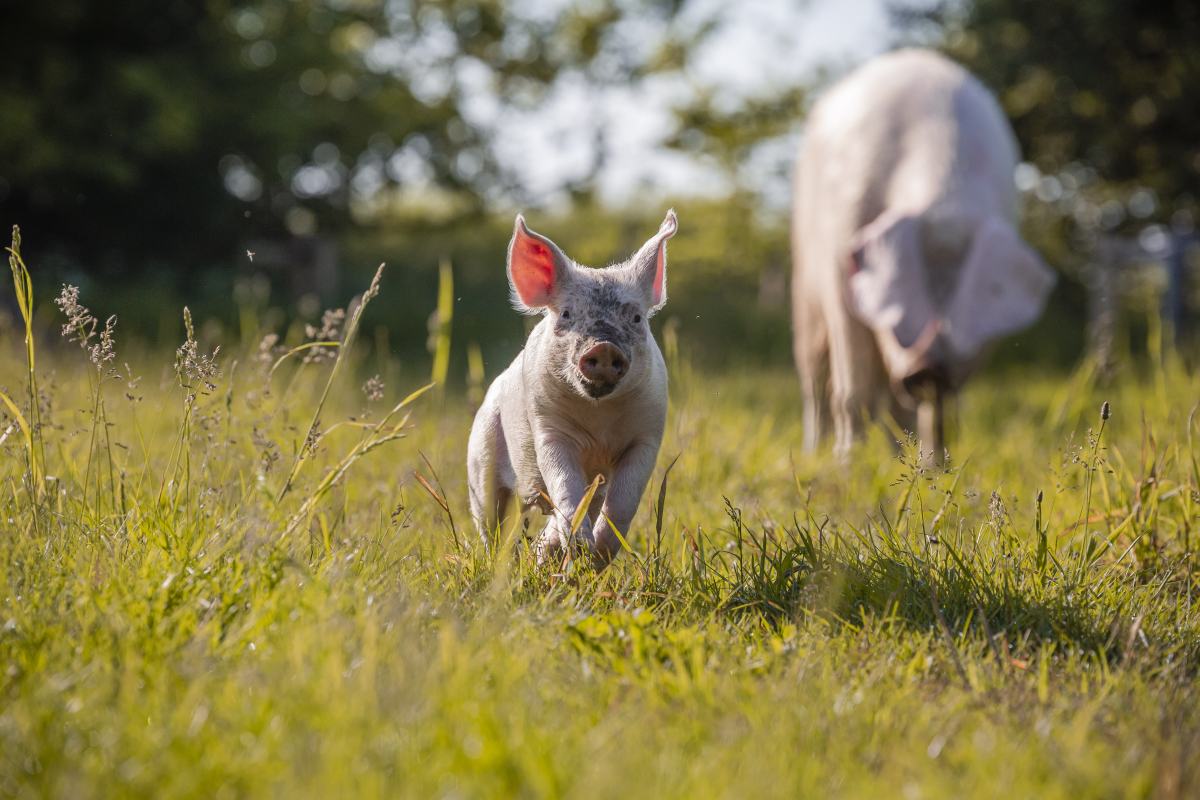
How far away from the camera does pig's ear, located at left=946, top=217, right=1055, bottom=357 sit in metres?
5.81

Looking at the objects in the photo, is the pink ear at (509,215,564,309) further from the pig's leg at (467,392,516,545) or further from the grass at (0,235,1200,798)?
the grass at (0,235,1200,798)

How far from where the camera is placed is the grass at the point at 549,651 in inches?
80.2

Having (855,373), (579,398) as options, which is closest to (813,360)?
(855,373)

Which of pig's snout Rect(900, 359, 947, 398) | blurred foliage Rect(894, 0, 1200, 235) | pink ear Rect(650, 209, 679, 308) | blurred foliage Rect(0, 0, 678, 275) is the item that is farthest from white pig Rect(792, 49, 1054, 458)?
blurred foliage Rect(0, 0, 678, 275)

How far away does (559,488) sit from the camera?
10.7 ft

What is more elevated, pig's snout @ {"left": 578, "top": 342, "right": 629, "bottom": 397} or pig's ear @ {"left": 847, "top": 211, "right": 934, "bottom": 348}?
pig's snout @ {"left": 578, "top": 342, "right": 629, "bottom": 397}

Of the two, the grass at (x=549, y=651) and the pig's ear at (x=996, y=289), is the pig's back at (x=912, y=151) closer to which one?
the pig's ear at (x=996, y=289)

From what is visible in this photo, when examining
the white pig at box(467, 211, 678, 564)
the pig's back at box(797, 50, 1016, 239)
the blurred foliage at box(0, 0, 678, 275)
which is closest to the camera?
the white pig at box(467, 211, 678, 564)

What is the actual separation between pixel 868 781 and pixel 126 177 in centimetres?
1137

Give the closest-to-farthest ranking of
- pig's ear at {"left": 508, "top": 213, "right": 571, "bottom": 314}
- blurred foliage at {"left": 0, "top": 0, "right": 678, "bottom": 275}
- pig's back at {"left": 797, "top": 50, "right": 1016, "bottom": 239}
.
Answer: pig's ear at {"left": 508, "top": 213, "right": 571, "bottom": 314} < pig's back at {"left": 797, "top": 50, "right": 1016, "bottom": 239} < blurred foliage at {"left": 0, "top": 0, "right": 678, "bottom": 275}

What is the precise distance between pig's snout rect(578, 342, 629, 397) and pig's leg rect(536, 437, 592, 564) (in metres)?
0.24

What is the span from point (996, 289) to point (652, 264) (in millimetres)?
2919

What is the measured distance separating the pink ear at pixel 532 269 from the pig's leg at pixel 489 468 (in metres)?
0.39

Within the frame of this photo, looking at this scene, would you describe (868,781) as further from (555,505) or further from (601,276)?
(601,276)
